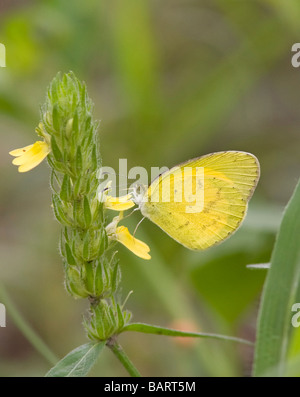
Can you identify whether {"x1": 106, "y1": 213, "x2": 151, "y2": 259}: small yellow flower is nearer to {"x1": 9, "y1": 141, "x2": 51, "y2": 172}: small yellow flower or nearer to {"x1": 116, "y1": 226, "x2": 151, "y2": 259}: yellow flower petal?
{"x1": 116, "y1": 226, "x2": 151, "y2": 259}: yellow flower petal

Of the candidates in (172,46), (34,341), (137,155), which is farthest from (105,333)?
(172,46)

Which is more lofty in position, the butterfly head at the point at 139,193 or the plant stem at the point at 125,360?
the butterfly head at the point at 139,193

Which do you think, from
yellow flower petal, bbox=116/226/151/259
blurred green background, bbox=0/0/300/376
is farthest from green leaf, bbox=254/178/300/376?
blurred green background, bbox=0/0/300/376

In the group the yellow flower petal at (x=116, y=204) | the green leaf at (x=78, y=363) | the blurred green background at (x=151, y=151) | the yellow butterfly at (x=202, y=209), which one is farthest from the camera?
the blurred green background at (x=151, y=151)

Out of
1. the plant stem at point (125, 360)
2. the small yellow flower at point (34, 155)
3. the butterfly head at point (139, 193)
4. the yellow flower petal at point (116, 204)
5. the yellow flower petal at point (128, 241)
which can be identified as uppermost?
the small yellow flower at point (34, 155)

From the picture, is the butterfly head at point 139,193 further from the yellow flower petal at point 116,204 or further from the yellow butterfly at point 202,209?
the yellow flower petal at point 116,204

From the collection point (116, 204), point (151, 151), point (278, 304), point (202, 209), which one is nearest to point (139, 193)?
point (202, 209)

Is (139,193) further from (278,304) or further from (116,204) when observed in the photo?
(278,304)

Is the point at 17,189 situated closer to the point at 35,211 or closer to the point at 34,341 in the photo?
the point at 35,211

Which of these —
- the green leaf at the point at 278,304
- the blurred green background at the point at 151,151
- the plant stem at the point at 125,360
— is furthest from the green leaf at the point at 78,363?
the blurred green background at the point at 151,151
